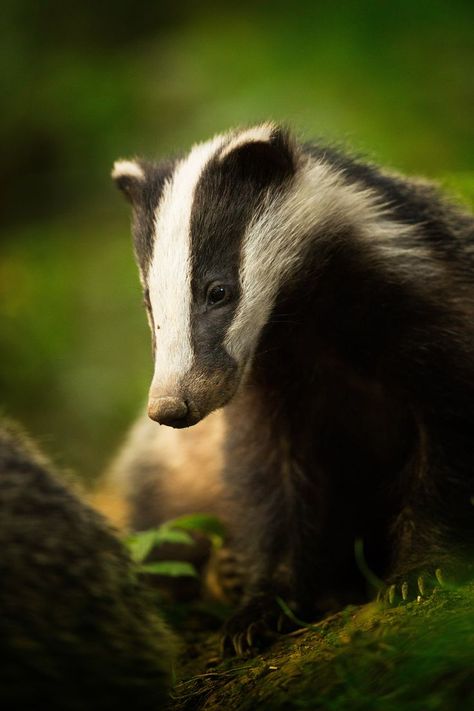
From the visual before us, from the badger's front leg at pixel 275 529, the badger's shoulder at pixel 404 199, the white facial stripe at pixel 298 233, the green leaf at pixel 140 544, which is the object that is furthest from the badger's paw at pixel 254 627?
the badger's shoulder at pixel 404 199

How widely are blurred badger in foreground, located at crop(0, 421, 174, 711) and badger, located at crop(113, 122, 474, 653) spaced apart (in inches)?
24.0

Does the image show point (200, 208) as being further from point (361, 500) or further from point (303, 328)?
point (361, 500)

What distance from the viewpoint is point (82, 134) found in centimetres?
1030

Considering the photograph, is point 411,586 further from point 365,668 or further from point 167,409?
point 167,409

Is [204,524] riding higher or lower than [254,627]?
higher

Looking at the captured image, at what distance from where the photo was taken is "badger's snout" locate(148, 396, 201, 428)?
3299 mm

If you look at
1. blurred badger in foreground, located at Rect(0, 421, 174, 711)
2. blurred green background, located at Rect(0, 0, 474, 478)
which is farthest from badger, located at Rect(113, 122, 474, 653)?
blurred green background, located at Rect(0, 0, 474, 478)

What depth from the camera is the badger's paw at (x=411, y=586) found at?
335cm

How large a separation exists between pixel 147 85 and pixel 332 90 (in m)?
2.13

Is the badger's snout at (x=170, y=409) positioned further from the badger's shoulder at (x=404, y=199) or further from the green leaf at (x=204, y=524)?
the badger's shoulder at (x=404, y=199)

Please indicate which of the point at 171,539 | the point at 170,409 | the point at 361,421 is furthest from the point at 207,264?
the point at 171,539

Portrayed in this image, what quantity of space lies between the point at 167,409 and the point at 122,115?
7.09m

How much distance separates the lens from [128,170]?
409 cm

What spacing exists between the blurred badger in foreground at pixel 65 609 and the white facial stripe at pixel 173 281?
1.94 feet
